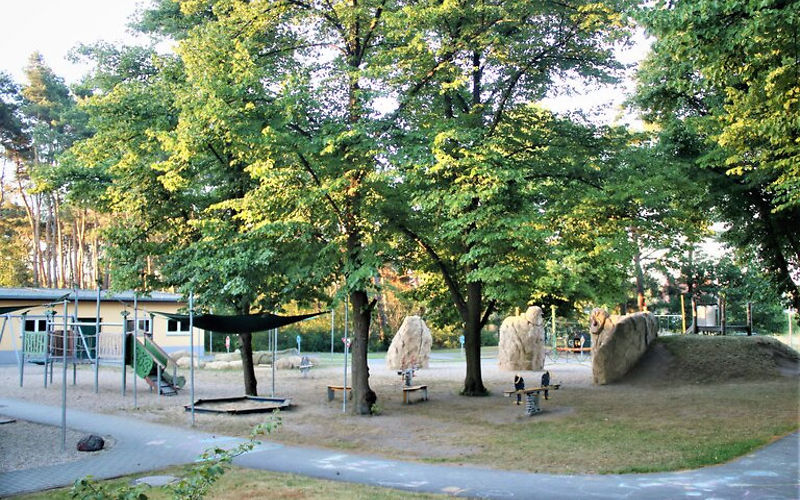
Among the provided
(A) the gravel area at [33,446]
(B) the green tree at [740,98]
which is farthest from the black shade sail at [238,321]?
(B) the green tree at [740,98]

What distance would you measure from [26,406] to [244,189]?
7.32m

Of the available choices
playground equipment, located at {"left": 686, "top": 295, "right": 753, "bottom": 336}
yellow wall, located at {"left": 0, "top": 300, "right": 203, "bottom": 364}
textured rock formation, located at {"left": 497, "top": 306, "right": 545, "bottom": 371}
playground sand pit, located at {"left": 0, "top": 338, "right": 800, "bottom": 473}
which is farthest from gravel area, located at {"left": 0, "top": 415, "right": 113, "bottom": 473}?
playground equipment, located at {"left": 686, "top": 295, "right": 753, "bottom": 336}

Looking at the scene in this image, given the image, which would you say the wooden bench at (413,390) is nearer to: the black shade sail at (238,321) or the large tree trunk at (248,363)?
the black shade sail at (238,321)

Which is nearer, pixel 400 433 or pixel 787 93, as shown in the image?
pixel 787 93

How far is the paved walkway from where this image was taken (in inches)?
292

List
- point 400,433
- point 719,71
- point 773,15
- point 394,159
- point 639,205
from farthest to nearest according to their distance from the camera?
1. point 639,205
2. point 394,159
3. point 400,433
4. point 719,71
5. point 773,15

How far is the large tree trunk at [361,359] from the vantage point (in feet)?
47.0

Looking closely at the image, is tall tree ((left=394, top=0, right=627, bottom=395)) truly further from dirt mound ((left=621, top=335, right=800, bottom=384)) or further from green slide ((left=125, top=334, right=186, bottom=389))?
green slide ((left=125, top=334, right=186, bottom=389))

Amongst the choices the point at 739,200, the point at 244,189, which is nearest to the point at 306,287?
the point at 244,189

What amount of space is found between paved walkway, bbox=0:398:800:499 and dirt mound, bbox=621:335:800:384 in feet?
29.1

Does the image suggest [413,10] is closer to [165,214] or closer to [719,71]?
[719,71]

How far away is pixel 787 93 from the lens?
9.71 meters

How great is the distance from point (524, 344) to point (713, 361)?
28.7 feet

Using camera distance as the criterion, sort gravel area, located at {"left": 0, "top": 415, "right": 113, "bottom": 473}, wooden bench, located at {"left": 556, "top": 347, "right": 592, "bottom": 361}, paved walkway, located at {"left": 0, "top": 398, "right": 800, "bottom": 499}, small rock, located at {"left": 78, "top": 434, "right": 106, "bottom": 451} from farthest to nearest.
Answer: wooden bench, located at {"left": 556, "top": 347, "right": 592, "bottom": 361}
small rock, located at {"left": 78, "top": 434, "right": 106, "bottom": 451}
gravel area, located at {"left": 0, "top": 415, "right": 113, "bottom": 473}
paved walkway, located at {"left": 0, "top": 398, "right": 800, "bottom": 499}
